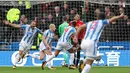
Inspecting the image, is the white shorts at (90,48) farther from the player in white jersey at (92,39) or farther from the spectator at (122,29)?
the spectator at (122,29)

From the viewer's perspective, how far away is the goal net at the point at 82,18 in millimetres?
23875

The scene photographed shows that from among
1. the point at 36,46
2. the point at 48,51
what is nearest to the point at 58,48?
the point at 48,51

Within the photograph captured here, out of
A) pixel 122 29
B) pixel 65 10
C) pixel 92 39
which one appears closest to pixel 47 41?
pixel 65 10

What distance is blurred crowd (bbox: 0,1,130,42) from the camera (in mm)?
24656

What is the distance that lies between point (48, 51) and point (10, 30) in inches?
204

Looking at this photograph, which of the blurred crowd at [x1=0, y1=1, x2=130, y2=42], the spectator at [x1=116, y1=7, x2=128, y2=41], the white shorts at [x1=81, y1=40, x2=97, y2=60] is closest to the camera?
the white shorts at [x1=81, y1=40, x2=97, y2=60]

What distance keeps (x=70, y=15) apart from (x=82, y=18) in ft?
2.56

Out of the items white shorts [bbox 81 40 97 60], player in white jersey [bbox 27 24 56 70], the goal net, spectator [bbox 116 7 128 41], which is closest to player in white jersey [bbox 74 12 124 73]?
white shorts [bbox 81 40 97 60]

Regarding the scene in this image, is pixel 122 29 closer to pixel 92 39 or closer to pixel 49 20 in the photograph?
pixel 49 20

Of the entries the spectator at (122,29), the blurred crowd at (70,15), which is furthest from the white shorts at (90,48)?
the spectator at (122,29)

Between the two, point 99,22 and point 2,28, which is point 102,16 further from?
point 2,28

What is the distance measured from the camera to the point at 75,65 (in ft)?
69.7

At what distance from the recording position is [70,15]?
25219 mm

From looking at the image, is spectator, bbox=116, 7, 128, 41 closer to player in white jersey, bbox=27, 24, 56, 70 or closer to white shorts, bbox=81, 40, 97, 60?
player in white jersey, bbox=27, 24, 56, 70
